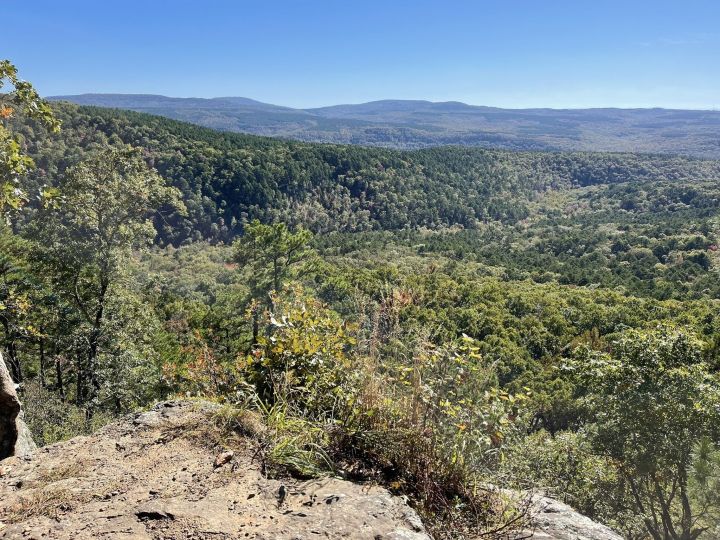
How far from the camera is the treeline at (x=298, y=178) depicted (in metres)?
95.6

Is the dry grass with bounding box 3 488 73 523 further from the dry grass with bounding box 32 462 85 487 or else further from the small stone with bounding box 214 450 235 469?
the small stone with bounding box 214 450 235 469

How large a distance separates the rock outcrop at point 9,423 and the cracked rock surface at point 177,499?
1.36 meters

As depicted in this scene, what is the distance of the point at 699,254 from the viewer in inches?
2995

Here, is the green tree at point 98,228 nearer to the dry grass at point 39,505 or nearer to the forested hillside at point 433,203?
the dry grass at point 39,505

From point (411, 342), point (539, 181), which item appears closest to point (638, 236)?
point (539, 181)

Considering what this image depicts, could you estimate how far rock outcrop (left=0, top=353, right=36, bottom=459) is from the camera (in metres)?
4.22

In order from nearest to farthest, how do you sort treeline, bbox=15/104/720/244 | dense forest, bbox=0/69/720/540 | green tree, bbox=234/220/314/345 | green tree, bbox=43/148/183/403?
dense forest, bbox=0/69/720/540, green tree, bbox=43/148/183/403, green tree, bbox=234/220/314/345, treeline, bbox=15/104/720/244

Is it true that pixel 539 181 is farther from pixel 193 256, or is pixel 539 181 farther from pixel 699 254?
pixel 193 256

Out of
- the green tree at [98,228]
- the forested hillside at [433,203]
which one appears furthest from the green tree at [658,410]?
the forested hillside at [433,203]

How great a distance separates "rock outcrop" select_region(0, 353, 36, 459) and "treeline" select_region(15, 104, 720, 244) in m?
70.2

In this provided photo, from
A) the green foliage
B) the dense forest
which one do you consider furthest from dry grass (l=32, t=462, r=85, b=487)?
the green foliage

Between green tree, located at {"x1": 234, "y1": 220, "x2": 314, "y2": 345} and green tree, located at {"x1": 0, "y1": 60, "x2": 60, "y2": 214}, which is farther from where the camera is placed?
green tree, located at {"x1": 234, "y1": 220, "x2": 314, "y2": 345}

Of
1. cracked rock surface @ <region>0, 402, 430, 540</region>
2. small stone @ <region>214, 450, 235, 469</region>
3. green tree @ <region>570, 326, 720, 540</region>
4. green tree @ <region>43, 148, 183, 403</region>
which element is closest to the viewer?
cracked rock surface @ <region>0, 402, 430, 540</region>

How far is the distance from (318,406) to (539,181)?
191m
